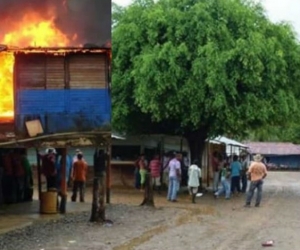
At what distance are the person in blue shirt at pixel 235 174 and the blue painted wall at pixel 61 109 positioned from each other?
11.6m

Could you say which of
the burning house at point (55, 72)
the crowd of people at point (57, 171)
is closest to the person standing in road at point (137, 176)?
the crowd of people at point (57, 171)

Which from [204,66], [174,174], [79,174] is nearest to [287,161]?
[204,66]

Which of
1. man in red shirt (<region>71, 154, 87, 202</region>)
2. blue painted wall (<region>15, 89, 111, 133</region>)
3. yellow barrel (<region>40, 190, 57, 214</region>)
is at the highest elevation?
blue painted wall (<region>15, 89, 111, 133</region>)

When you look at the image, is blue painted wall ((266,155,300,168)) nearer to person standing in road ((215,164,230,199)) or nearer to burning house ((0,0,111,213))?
person standing in road ((215,164,230,199))

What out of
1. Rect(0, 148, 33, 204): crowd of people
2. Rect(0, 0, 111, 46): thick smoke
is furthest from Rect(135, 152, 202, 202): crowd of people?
Rect(0, 0, 111, 46): thick smoke

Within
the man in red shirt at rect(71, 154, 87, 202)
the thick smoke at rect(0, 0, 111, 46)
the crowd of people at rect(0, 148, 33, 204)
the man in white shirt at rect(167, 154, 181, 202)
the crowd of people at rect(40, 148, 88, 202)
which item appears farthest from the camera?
the man in white shirt at rect(167, 154, 181, 202)

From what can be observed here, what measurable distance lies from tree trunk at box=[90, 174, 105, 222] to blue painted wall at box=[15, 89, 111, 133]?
145 cm

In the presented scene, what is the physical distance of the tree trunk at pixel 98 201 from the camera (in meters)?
19.4

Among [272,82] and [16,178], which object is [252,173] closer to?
[272,82]

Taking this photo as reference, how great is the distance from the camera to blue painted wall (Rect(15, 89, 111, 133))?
19.8m

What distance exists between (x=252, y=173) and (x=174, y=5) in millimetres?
9226

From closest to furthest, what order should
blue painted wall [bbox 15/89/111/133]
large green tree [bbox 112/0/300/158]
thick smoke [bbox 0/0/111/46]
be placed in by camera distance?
1. blue painted wall [bbox 15/89/111/133]
2. thick smoke [bbox 0/0/111/46]
3. large green tree [bbox 112/0/300/158]

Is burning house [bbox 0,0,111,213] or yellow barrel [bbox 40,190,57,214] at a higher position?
burning house [bbox 0,0,111,213]

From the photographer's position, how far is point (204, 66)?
28859mm
